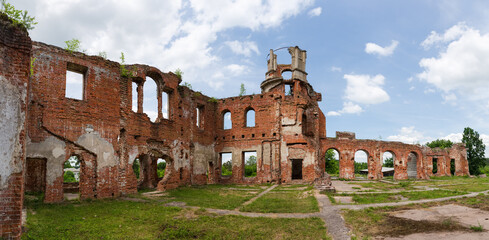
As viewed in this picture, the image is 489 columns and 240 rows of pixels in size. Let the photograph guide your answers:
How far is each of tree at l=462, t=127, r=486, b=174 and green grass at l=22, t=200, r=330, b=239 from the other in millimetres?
Result: 40370

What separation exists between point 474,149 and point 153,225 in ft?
148

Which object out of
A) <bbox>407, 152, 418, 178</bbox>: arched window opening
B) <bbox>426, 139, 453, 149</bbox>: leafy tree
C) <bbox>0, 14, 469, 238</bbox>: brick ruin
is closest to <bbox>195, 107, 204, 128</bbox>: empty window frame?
<bbox>0, 14, 469, 238</bbox>: brick ruin

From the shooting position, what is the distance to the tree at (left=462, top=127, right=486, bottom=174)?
125 ft

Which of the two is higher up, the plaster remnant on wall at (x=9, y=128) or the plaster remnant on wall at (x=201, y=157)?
the plaster remnant on wall at (x=9, y=128)

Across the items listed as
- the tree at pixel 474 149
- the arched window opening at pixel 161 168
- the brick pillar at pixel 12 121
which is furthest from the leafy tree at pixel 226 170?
the tree at pixel 474 149

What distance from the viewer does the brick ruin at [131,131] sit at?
19.7ft

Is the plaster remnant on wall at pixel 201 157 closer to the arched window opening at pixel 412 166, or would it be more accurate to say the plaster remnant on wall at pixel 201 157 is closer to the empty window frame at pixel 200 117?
the empty window frame at pixel 200 117

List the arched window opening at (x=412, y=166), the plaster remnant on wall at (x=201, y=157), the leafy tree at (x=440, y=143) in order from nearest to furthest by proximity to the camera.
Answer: the plaster remnant on wall at (x=201, y=157), the arched window opening at (x=412, y=166), the leafy tree at (x=440, y=143)

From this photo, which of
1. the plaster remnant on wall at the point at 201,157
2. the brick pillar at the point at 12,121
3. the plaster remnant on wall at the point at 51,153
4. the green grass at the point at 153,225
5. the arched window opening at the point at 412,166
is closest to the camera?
the brick pillar at the point at 12,121

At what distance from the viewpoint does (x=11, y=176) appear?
5.65 meters

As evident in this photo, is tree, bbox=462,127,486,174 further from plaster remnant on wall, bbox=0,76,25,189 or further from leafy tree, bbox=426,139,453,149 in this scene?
plaster remnant on wall, bbox=0,76,25,189

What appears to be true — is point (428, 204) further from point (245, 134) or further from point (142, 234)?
point (245, 134)

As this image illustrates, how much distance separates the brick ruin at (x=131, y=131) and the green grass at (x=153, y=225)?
1.59m

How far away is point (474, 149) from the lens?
39.4m
